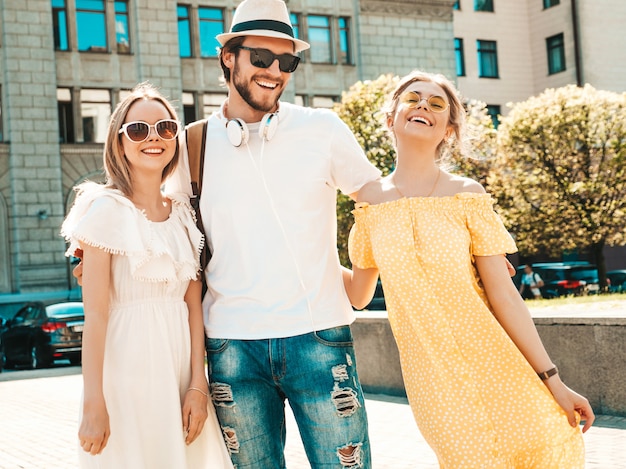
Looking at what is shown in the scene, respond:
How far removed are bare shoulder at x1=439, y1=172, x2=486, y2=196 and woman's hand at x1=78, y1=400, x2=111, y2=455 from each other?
158cm

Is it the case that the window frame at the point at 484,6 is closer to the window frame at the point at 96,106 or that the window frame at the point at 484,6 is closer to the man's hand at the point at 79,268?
the window frame at the point at 96,106

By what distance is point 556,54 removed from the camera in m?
46.6

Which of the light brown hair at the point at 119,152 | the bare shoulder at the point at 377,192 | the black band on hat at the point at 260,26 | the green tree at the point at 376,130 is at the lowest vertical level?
the bare shoulder at the point at 377,192

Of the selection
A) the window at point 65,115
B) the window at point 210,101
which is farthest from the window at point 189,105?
the window at point 65,115

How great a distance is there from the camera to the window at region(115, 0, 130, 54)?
34.9 metres

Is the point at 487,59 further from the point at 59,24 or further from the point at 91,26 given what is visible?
the point at 59,24

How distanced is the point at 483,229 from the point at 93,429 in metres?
1.67

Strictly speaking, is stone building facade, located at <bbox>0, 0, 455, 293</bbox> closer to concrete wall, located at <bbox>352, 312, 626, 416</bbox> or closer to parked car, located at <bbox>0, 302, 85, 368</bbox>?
parked car, located at <bbox>0, 302, 85, 368</bbox>

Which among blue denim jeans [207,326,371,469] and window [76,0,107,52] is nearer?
blue denim jeans [207,326,371,469]

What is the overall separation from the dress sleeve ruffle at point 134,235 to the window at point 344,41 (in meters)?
35.9

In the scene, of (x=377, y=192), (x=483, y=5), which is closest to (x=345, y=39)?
(x=483, y=5)

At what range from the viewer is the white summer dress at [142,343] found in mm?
3742

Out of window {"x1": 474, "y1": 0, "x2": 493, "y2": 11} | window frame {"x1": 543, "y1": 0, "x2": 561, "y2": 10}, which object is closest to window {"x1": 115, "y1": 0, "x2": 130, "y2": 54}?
window {"x1": 474, "y1": 0, "x2": 493, "y2": 11}

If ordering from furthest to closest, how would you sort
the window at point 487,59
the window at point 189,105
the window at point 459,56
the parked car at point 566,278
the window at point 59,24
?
the window at point 487,59
the window at point 459,56
the window at point 189,105
the window at point 59,24
the parked car at point 566,278
